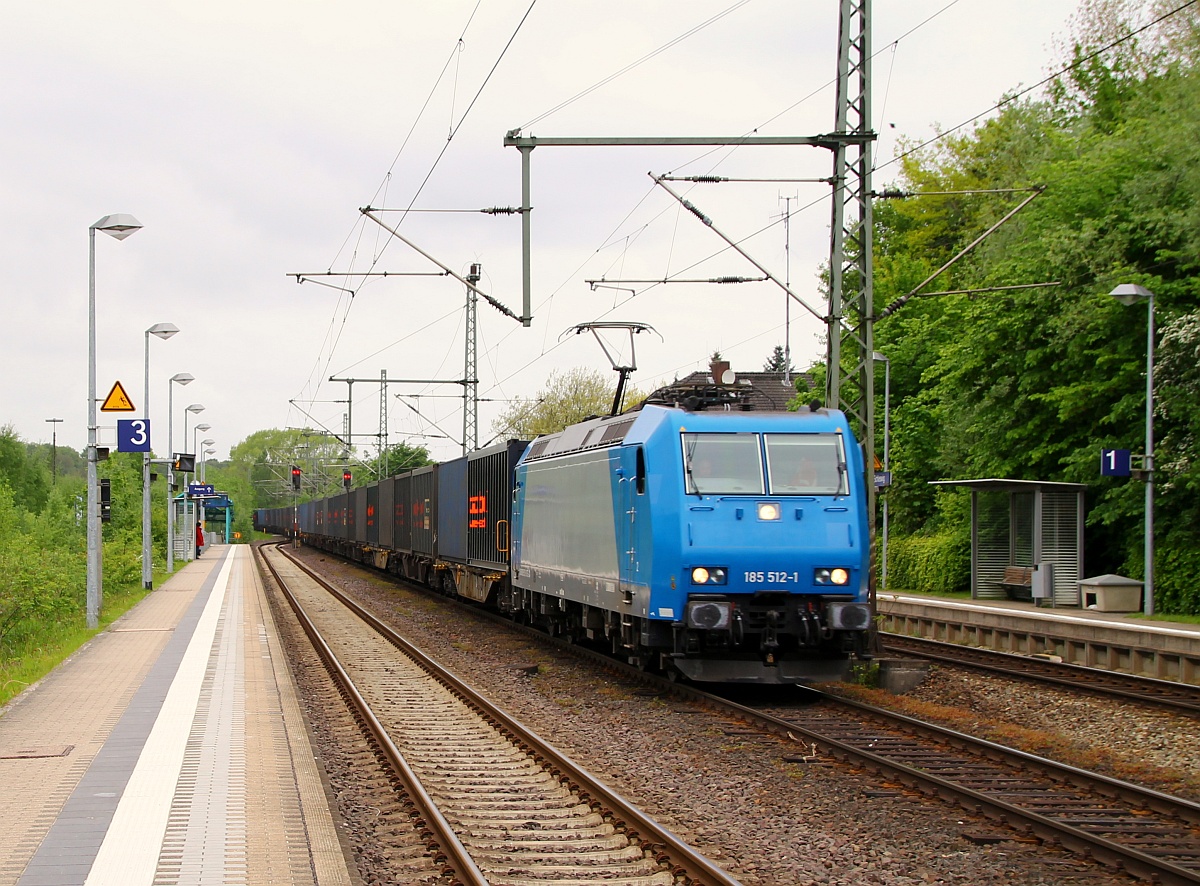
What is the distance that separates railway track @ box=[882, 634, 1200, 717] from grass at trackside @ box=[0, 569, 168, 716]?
38.1 feet

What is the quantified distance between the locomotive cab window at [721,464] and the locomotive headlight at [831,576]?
1.02 m

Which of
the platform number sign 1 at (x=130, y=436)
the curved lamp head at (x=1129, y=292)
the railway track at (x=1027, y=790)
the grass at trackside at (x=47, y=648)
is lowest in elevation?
the grass at trackside at (x=47, y=648)

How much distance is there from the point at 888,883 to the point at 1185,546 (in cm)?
2095

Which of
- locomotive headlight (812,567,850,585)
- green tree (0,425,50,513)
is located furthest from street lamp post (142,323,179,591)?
green tree (0,425,50,513)

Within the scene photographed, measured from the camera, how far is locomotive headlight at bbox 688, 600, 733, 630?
41.4 feet

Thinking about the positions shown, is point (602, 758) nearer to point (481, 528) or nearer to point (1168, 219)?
point (481, 528)

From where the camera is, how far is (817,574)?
13.1 m

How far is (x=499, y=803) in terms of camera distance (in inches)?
353

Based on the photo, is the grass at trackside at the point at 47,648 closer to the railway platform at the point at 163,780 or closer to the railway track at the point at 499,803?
the railway platform at the point at 163,780

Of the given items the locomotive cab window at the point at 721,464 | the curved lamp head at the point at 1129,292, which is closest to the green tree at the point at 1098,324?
the curved lamp head at the point at 1129,292

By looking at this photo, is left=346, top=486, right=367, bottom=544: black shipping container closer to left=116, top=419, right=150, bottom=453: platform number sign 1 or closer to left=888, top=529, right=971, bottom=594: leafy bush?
left=888, top=529, right=971, bottom=594: leafy bush

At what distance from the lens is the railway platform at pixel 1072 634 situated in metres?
16.9

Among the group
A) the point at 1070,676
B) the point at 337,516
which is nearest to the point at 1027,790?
the point at 1070,676

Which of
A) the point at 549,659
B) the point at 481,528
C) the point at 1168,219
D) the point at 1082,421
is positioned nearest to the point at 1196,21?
the point at 1168,219
